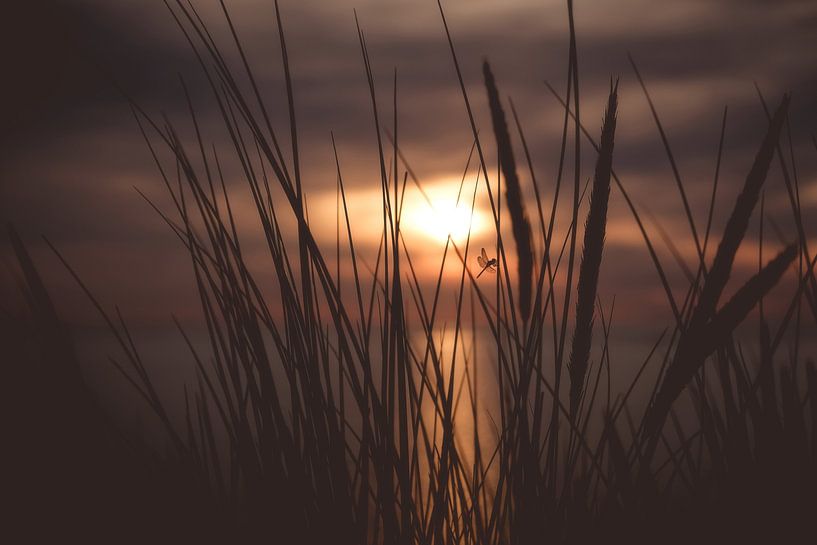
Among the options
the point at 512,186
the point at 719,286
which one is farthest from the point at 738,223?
the point at 512,186

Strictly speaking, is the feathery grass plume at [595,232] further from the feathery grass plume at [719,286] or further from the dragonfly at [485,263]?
the dragonfly at [485,263]

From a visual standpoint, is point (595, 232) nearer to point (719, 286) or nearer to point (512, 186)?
point (719, 286)

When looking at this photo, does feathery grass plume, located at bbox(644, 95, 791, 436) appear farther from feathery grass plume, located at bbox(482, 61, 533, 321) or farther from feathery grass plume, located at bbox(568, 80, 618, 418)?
feathery grass plume, located at bbox(482, 61, 533, 321)

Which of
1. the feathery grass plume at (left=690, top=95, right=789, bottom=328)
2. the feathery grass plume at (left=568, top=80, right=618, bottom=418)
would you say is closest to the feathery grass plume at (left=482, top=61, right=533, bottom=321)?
the feathery grass plume at (left=568, top=80, right=618, bottom=418)

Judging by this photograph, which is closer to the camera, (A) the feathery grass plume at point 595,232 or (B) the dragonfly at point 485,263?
(A) the feathery grass plume at point 595,232

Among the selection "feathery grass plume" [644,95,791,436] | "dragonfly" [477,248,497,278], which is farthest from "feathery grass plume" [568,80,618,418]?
"dragonfly" [477,248,497,278]

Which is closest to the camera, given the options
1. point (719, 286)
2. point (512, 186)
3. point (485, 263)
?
point (719, 286)

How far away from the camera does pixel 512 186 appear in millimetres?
972

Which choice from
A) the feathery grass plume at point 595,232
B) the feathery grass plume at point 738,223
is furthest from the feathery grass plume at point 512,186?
the feathery grass plume at point 738,223

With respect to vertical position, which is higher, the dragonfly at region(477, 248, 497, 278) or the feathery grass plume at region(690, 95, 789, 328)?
the dragonfly at region(477, 248, 497, 278)

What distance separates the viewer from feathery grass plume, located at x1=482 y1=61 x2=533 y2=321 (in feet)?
3.01

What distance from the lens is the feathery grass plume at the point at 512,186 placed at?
0.92 meters

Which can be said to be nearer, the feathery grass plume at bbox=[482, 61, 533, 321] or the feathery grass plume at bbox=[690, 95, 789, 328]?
the feathery grass plume at bbox=[690, 95, 789, 328]

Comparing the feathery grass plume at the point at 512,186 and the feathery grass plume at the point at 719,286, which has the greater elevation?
the feathery grass plume at the point at 512,186
